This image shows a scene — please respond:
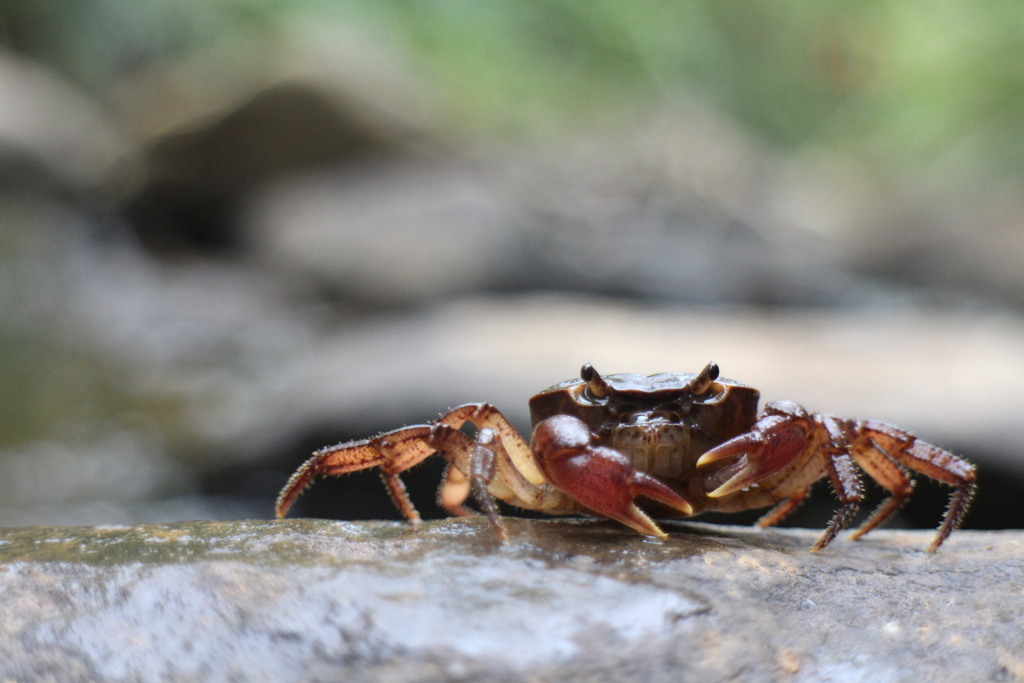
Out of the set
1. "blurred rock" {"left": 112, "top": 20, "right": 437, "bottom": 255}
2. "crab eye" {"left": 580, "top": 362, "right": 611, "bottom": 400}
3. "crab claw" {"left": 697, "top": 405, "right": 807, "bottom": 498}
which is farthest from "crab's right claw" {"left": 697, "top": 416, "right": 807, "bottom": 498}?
"blurred rock" {"left": 112, "top": 20, "right": 437, "bottom": 255}

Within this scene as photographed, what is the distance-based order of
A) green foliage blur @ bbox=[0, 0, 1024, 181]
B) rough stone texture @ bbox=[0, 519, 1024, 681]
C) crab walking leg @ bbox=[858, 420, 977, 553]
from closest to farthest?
rough stone texture @ bbox=[0, 519, 1024, 681] < crab walking leg @ bbox=[858, 420, 977, 553] < green foliage blur @ bbox=[0, 0, 1024, 181]

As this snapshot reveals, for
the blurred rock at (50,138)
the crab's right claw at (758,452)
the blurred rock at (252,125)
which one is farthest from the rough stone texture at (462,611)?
the blurred rock at (50,138)

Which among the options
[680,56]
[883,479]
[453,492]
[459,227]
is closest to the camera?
[883,479]

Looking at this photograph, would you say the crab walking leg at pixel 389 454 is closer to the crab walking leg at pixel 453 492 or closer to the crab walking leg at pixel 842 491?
the crab walking leg at pixel 453 492

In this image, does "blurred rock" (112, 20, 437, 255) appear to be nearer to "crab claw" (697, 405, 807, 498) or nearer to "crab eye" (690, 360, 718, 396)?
"crab eye" (690, 360, 718, 396)

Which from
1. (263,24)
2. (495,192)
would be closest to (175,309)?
(495,192)

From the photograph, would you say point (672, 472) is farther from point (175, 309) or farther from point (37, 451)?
point (175, 309)

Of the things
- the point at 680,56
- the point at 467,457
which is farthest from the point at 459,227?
the point at 680,56

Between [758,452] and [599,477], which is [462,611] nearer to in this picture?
[599,477]
